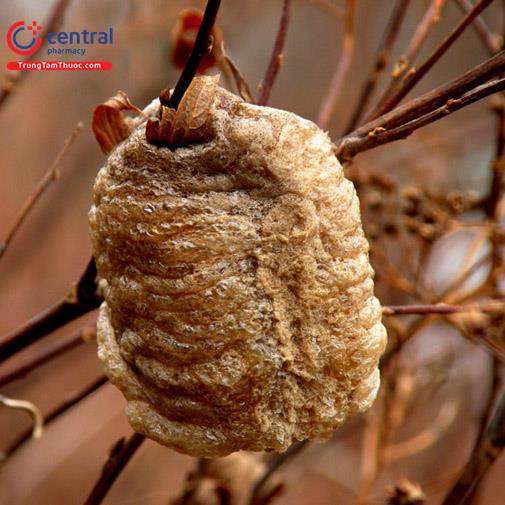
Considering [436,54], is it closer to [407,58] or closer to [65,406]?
[407,58]

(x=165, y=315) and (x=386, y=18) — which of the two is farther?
(x=386, y=18)

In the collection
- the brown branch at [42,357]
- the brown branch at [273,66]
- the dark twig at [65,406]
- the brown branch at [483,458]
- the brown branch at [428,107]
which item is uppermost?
the brown branch at [273,66]

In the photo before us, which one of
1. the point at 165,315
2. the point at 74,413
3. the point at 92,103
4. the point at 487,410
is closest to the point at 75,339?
the point at 165,315

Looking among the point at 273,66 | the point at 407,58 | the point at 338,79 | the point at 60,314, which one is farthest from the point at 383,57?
the point at 60,314

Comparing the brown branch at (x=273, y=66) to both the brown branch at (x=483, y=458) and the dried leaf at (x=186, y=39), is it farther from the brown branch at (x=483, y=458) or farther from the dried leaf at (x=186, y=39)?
the brown branch at (x=483, y=458)

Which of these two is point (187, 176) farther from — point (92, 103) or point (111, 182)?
point (92, 103)

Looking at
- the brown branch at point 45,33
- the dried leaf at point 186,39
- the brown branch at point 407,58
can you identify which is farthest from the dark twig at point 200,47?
the brown branch at point 45,33
